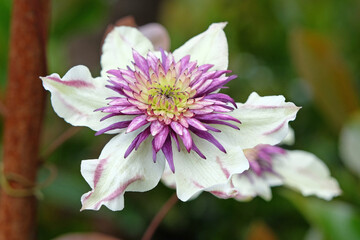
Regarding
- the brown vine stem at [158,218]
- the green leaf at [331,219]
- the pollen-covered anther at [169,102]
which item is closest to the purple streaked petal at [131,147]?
the pollen-covered anther at [169,102]

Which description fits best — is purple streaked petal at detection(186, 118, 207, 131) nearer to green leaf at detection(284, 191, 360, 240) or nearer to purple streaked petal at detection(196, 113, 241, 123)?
purple streaked petal at detection(196, 113, 241, 123)

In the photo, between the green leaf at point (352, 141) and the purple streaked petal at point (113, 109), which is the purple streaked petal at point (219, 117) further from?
the green leaf at point (352, 141)

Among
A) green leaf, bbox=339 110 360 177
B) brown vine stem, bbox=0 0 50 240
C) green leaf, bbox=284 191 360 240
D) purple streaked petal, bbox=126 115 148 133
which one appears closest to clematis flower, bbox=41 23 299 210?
purple streaked petal, bbox=126 115 148 133

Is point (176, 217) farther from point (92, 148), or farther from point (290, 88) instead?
point (290, 88)

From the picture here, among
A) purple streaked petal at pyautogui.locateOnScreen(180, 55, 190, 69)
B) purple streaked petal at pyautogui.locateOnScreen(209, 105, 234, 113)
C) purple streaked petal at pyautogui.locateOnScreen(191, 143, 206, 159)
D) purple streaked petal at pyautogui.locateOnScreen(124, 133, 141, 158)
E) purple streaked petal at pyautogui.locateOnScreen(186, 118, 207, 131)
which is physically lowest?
purple streaked petal at pyautogui.locateOnScreen(191, 143, 206, 159)

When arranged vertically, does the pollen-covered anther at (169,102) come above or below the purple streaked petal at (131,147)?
above

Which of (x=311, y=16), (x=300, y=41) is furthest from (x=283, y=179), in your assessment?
(x=311, y=16)

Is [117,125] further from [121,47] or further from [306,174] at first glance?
[306,174]
